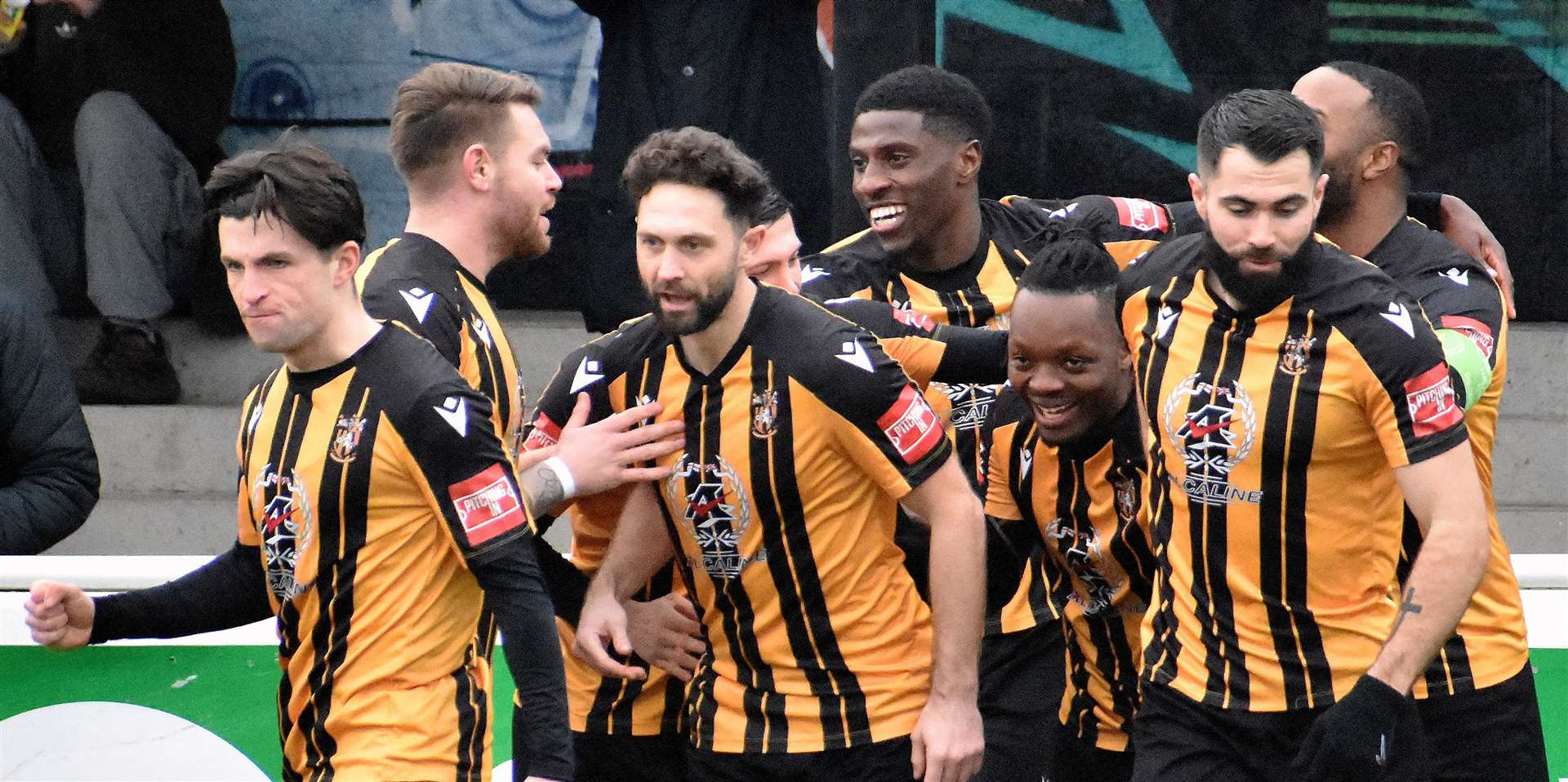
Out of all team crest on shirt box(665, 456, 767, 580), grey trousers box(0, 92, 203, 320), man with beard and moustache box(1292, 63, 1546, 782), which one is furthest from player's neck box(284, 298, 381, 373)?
grey trousers box(0, 92, 203, 320)

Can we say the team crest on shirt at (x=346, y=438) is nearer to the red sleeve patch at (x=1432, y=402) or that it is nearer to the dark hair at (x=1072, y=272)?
the dark hair at (x=1072, y=272)

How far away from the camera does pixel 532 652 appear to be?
3420 millimetres

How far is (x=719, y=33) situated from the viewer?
20.4 feet

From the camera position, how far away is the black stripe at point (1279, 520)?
380cm

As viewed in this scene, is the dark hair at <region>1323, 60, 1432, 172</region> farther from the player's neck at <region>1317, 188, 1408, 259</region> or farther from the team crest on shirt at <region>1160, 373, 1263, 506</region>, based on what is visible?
the team crest on shirt at <region>1160, 373, 1263, 506</region>

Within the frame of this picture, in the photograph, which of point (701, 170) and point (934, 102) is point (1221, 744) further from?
point (934, 102)

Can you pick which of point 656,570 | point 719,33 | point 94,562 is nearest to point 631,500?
point 656,570

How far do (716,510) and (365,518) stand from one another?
779mm

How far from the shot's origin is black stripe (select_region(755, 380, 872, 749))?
12.9ft

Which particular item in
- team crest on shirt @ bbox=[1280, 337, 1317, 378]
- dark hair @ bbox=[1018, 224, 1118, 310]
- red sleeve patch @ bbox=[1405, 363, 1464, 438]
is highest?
dark hair @ bbox=[1018, 224, 1118, 310]

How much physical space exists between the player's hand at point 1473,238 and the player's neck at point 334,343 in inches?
108

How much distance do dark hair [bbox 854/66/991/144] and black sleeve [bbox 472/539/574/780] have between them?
7.18 feet

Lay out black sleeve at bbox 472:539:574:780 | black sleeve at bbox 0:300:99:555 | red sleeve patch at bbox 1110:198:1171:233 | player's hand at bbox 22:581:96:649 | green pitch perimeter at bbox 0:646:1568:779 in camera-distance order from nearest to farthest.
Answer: black sleeve at bbox 472:539:574:780, player's hand at bbox 22:581:96:649, green pitch perimeter at bbox 0:646:1568:779, red sleeve patch at bbox 1110:198:1171:233, black sleeve at bbox 0:300:99:555

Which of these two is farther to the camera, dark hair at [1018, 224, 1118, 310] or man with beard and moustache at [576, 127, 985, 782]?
dark hair at [1018, 224, 1118, 310]
